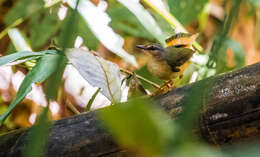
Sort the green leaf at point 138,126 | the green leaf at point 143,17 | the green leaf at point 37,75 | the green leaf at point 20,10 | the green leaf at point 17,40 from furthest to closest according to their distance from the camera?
the green leaf at point 20,10 < the green leaf at point 17,40 < the green leaf at point 143,17 < the green leaf at point 37,75 < the green leaf at point 138,126

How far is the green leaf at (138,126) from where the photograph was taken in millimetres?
176

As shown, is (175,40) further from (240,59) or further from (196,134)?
(240,59)

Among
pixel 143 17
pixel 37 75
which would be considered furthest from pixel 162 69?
pixel 37 75

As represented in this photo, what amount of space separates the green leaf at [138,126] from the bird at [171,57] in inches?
30.0

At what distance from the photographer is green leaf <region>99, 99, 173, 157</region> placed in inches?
6.9

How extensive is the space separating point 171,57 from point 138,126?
79cm

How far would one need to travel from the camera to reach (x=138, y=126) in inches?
7.1

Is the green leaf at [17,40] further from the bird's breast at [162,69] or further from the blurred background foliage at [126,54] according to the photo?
the bird's breast at [162,69]

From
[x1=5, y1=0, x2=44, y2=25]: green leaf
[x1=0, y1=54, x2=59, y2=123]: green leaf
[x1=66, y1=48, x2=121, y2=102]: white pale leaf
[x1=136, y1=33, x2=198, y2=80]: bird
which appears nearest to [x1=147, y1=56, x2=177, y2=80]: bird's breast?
[x1=136, y1=33, x2=198, y2=80]: bird

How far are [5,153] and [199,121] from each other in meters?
0.35

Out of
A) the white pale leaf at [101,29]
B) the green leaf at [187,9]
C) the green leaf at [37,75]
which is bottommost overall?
the green leaf at [37,75]

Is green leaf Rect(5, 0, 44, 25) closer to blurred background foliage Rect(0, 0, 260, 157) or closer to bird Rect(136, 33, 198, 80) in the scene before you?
blurred background foliage Rect(0, 0, 260, 157)

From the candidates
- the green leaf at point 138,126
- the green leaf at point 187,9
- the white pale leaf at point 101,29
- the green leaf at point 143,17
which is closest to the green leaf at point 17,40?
the white pale leaf at point 101,29

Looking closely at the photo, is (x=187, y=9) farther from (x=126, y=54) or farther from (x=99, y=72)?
(x=99, y=72)
